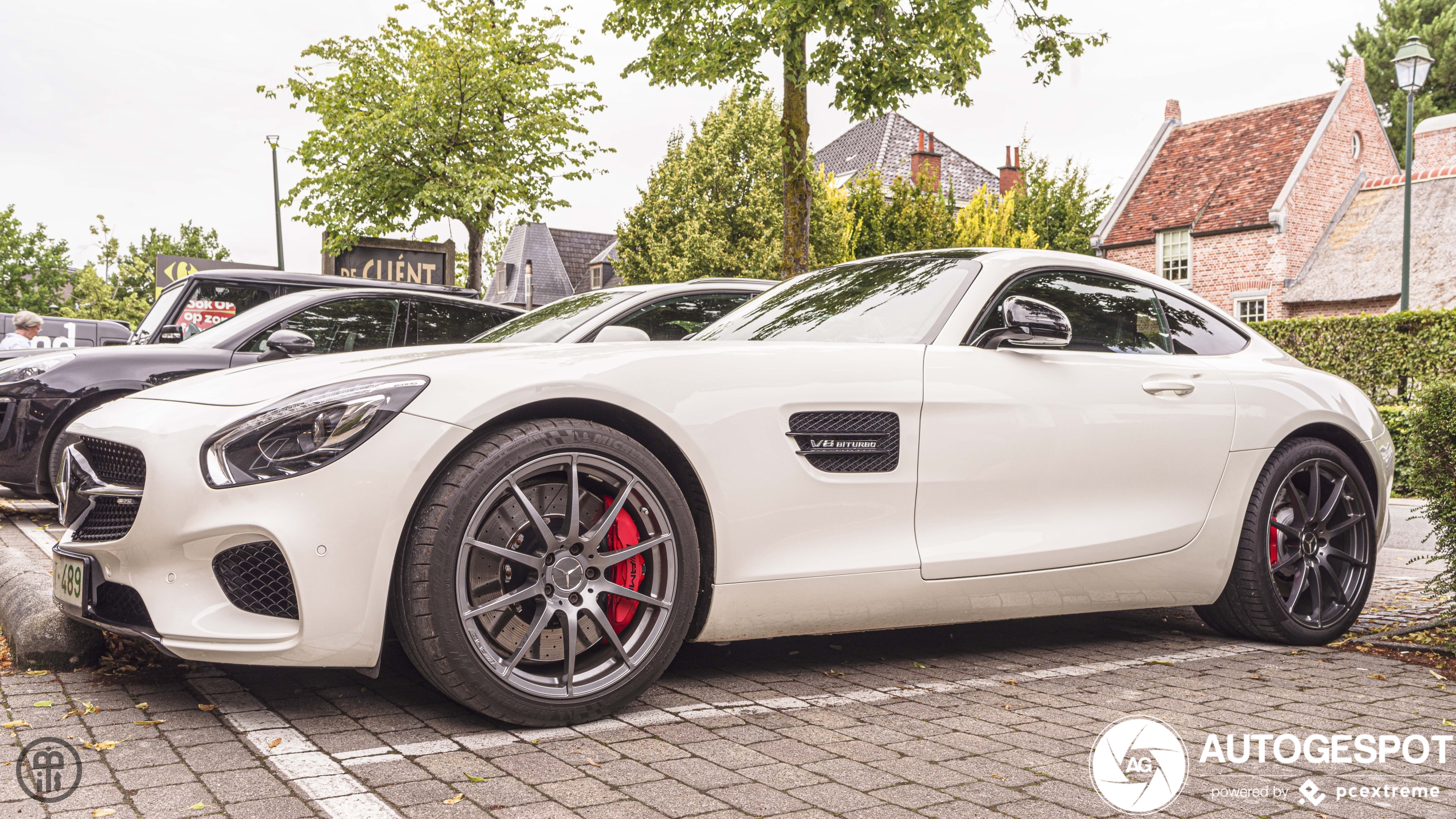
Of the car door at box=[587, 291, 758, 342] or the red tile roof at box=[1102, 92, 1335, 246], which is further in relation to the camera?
the red tile roof at box=[1102, 92, 1335, 246]

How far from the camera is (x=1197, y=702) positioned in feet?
11.6

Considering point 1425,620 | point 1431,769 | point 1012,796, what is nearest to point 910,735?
point 1012,796

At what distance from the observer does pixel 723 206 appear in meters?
34.2

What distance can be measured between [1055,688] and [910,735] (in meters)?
0.81

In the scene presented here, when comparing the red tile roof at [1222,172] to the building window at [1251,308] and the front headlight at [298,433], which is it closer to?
the building window at [1251,308]

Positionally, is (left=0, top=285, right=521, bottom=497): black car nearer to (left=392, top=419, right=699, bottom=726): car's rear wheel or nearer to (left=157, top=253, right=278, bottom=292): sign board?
(left=392, top=419, right=699, bottom=726): car's rear wheel

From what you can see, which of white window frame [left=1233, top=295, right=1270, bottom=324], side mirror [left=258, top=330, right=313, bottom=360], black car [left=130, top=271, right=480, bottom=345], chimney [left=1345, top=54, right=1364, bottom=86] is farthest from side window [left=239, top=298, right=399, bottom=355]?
chimney [left=1345, top=54, right=1364, bottom=86]

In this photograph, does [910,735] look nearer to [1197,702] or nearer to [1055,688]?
[1055,688]

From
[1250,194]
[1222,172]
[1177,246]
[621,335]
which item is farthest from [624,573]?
[1222,172]

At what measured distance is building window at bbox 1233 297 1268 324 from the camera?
32.9 metres

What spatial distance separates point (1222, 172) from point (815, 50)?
27.4m

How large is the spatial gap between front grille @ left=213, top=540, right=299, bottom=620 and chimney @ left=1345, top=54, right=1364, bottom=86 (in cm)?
3864

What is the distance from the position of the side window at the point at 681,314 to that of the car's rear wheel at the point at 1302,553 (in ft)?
10.5

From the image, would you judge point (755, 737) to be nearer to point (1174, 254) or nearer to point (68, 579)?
point (68, 579)
